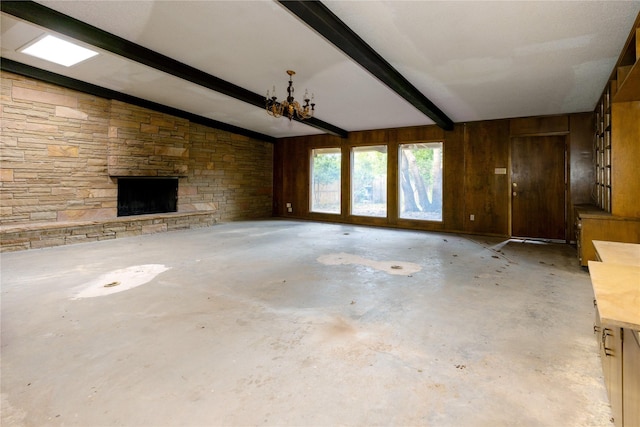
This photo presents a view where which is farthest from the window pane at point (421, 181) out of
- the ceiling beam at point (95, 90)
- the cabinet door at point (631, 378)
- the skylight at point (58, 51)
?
the cabinet door at point (631, 378)

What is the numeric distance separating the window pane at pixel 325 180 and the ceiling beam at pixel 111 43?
3.81m

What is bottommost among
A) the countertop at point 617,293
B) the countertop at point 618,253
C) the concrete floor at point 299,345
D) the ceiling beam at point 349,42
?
the concrete floor at point 299,345

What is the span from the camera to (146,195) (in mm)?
6828

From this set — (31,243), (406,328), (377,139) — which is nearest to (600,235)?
(406,328)

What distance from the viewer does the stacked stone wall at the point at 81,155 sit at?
502cm

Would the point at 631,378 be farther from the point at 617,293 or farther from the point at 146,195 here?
the point at 146,195

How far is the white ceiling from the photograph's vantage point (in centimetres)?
296

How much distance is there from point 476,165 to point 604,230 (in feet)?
11.2

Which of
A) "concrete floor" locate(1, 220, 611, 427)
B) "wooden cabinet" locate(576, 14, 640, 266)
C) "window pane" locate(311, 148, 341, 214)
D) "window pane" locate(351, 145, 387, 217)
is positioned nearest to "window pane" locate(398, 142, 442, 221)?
"window pane" locate(351, 145, 387, 217)

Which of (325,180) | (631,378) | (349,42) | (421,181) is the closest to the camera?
(631,378)

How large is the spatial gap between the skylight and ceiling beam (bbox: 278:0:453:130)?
134 inches

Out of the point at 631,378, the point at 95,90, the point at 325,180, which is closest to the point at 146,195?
the point at 95,90

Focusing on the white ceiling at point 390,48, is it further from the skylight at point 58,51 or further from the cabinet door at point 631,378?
the cabinet door at point 631,378

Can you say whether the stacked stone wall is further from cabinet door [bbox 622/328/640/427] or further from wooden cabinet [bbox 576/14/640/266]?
wooden cabinet [bbox 576/14/640/266]
